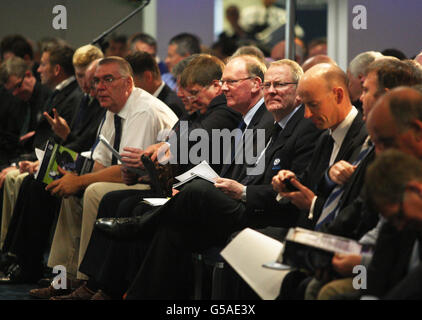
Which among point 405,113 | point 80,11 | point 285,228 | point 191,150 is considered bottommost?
point 285,228

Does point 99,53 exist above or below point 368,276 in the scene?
above

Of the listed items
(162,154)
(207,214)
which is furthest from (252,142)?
(162,154)

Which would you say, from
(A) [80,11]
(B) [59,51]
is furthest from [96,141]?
(A) [80,11]

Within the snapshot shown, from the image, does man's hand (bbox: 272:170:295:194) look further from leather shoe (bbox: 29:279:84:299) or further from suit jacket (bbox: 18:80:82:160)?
suit jacket (bbox: 18:80:82:160)

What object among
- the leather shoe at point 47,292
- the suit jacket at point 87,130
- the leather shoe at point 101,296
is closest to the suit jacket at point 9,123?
the suit jacket at point 87,130

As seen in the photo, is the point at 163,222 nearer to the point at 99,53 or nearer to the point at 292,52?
the point at 292,52

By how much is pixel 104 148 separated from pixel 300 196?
7.20 feet

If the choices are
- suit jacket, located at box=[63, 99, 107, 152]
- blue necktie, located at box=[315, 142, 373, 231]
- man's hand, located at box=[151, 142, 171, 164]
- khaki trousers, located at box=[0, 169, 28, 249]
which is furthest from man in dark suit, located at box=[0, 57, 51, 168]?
blue necktie, located at box=[315, 142, 373, 231]

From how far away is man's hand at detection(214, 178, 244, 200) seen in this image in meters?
4.16

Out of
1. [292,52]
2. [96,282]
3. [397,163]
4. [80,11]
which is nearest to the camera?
[397,163]

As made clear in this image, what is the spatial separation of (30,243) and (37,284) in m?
0.34

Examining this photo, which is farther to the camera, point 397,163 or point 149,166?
point 149,166

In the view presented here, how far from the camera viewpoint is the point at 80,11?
10.6m

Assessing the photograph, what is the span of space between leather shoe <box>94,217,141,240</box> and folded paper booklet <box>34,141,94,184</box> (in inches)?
50.5
